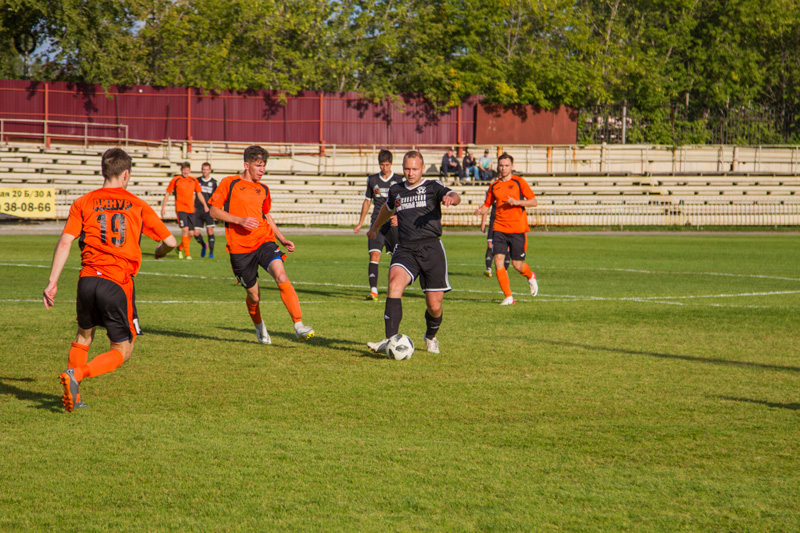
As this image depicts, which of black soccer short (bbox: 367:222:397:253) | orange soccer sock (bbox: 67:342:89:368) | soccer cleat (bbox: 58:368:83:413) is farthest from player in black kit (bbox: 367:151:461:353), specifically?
black soccer short (bbox: 367:222:397:253)

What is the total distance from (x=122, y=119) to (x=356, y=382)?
40374 mm

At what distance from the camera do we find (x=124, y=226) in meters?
5.98

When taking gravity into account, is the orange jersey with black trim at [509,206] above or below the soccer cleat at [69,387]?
above

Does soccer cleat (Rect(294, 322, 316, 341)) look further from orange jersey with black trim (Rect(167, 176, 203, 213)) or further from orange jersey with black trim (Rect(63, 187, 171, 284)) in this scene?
orange jersey with black trim (Rect(167, 176, 203, 213))

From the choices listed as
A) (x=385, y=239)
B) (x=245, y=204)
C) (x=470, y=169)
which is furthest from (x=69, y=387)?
(x=470, y=169)

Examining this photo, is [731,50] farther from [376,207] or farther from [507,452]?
[507,452]

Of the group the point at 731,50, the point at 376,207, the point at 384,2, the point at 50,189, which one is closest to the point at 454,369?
the point at 376,207

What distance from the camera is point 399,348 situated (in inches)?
311

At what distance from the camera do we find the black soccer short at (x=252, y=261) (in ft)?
29.2

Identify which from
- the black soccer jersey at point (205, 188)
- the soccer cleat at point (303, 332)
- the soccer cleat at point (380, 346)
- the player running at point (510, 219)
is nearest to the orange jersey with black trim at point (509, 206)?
the player running at point (510, 219)

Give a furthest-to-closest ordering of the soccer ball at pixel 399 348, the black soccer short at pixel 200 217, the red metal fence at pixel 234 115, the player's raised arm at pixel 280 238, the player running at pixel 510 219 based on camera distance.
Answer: the red metal fence at pixel 234 115 < the black soccer short at pixel 200 217 < the player running at pixel 510 219 < the player's raised arm at pixel 280 238 < the soccer ball at pixel 399 348

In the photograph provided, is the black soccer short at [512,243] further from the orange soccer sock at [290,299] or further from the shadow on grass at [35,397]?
the shadow on grass at [35,397]

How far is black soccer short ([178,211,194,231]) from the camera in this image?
20219mm

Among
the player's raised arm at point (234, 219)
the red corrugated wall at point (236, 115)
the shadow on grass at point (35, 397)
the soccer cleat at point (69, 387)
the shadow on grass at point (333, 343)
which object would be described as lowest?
the shadow on grass at point (333, 343)
